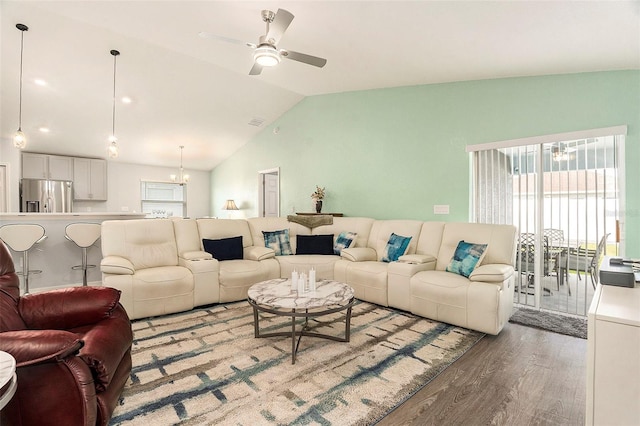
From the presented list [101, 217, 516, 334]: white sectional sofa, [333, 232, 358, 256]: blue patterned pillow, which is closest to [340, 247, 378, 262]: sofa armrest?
[101, 217, 516, 334]: white sectional sofa

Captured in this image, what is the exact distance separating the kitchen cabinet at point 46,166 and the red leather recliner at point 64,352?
655 centimetres

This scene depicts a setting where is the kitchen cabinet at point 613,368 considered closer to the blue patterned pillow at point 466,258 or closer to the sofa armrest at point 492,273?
the sofa armrest at point 492,273

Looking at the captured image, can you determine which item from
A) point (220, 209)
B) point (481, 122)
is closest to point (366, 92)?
point (481, 122)

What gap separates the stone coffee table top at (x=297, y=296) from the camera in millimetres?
2388

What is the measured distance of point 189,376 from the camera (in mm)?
2084

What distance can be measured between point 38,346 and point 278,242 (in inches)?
132

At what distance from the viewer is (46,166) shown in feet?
21.9

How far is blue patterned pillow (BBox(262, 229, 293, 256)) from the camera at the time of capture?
4.54 meters

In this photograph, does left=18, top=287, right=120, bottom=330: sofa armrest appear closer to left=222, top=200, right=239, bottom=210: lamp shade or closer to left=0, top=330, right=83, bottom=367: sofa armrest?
left=0, top=330, right=83, bottom=367: sofa armrest

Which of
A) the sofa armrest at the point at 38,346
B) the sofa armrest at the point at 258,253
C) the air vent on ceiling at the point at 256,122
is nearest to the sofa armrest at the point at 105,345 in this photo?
the sofa armrest at the point at 38,346

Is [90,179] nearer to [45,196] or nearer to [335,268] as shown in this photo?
[45,196]

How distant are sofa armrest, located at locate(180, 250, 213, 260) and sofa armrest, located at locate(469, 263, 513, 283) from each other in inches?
116

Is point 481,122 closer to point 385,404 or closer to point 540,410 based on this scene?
point 540,410

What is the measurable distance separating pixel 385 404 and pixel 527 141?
3.27m
